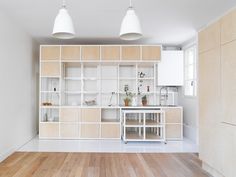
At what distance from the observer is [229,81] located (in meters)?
2.86

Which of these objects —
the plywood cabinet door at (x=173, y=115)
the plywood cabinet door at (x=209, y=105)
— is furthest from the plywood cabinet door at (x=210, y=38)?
the plywood cabinet door at (x=173, y=115)

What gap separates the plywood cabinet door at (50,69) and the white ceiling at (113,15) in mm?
680

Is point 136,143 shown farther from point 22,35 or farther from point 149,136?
point 22,35

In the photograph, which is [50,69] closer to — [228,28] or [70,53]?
[70,53]

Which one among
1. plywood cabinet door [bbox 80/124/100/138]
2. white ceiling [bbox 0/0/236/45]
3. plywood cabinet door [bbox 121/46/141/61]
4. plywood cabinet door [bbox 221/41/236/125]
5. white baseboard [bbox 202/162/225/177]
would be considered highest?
white ceiling [bbox 0/0/236/45]

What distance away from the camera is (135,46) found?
19.7 ft

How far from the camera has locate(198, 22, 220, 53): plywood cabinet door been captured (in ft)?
10.5

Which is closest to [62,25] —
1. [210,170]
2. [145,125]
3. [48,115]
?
[210,170]

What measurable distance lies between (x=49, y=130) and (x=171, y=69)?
3568 millimetres

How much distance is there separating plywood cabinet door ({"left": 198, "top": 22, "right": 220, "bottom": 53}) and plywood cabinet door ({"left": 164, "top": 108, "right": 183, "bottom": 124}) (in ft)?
7.86

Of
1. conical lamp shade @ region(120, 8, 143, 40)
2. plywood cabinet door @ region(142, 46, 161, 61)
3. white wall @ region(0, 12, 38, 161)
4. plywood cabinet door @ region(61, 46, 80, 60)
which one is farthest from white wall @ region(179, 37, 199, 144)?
white wall @ region(0, 12, 38, 161)

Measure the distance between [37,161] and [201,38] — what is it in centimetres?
345

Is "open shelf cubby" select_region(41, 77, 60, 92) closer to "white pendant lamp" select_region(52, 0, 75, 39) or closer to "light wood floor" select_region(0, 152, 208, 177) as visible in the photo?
"light wood floor" select_region(0, 152, 208, 177)

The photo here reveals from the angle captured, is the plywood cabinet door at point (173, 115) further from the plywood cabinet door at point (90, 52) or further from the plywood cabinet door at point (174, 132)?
the plywood cabinet door at point (90, 52)
